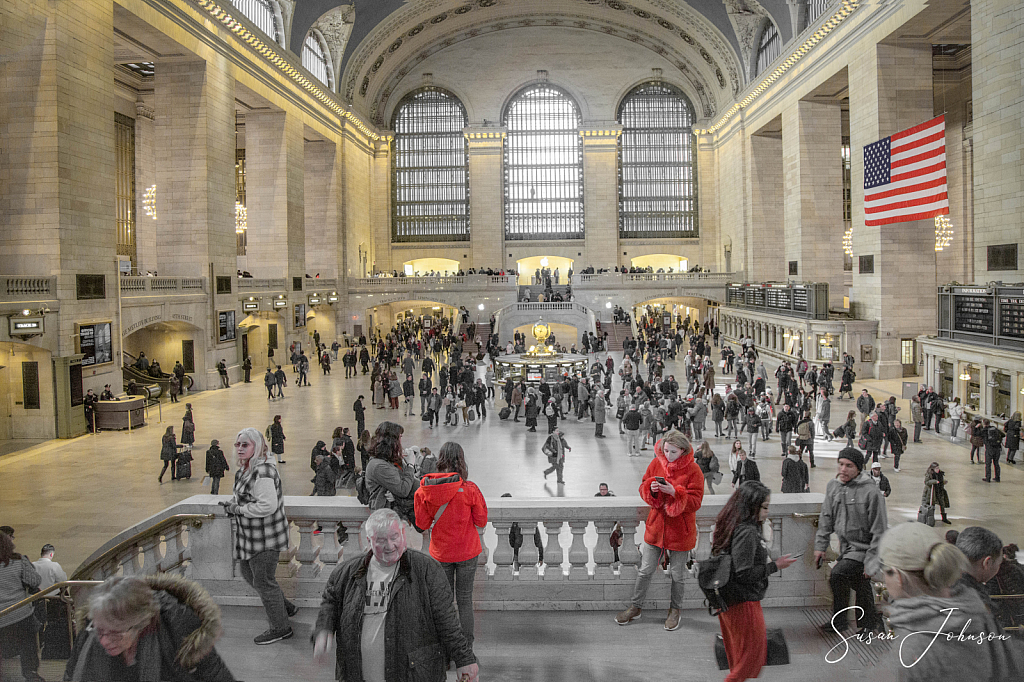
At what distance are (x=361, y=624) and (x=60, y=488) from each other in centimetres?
1177

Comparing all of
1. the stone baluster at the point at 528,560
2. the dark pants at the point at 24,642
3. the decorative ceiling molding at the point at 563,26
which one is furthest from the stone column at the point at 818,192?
the dark pants at the point at 24,642

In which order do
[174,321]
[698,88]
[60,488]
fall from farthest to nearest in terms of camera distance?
1. [698,88]
2. [174,321]
3. [60,488]

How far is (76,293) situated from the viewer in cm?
1772

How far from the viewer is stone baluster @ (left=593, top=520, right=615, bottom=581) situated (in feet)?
15.9

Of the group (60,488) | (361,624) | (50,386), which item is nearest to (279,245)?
(50,386)

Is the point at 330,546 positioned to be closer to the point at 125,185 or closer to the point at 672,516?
the point at 672,516

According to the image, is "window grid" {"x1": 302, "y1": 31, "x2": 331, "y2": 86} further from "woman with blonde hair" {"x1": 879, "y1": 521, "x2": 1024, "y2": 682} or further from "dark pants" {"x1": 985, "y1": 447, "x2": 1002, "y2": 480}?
"woman with blonde hair" {"x1": 879, "y1": 521, "x2": 1024, "y2": 682}

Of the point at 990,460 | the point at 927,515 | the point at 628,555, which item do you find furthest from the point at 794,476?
the point at 990,460

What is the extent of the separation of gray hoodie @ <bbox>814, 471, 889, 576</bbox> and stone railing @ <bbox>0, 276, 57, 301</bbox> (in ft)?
55.7

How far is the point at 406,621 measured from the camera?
2885mm

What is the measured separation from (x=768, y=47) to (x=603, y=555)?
123 feet

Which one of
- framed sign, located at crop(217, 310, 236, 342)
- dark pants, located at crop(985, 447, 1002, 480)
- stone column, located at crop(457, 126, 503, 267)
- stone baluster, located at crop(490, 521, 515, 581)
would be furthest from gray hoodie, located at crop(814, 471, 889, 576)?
stone column, located at crop(457, 126, 503, 267)

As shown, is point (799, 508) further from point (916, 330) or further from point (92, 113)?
point (916, 330)

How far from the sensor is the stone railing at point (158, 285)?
807 inches
